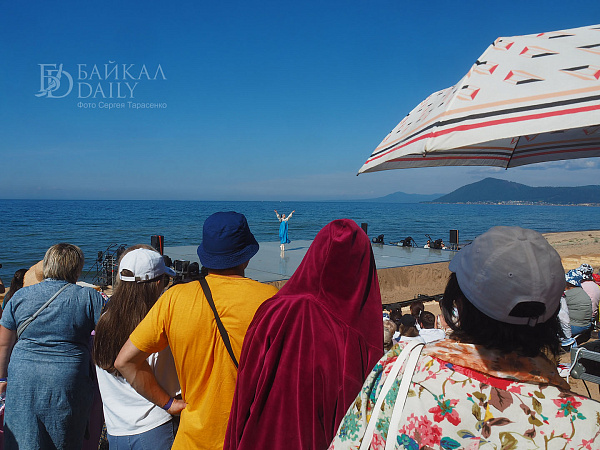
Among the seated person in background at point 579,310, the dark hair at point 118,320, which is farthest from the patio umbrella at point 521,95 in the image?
the seated person in background at point 579,310

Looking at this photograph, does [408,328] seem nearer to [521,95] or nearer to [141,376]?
[521,95]

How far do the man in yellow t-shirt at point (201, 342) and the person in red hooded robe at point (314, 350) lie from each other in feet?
0.91

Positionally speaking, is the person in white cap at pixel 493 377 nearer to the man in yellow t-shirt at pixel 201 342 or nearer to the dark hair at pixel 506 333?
the dark hair at pixel 506 333

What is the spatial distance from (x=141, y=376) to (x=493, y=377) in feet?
4.84

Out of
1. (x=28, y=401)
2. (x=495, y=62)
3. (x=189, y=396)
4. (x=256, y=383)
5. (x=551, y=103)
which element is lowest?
(x=28, y=401)

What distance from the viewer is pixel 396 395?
1.05 m

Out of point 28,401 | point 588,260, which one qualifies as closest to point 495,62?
point 28,401

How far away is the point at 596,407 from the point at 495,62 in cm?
183

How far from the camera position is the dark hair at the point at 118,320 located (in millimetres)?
2053

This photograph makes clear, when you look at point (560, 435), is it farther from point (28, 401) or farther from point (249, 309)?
point (28, 401)

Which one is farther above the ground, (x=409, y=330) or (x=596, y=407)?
(x=596, y=407)

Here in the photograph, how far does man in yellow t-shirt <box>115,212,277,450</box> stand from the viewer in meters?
1.72

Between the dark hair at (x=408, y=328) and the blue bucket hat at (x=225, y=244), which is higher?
the blue bucket hat at (x=225, y=244)

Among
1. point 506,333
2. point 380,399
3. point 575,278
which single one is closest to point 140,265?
point 380,399
